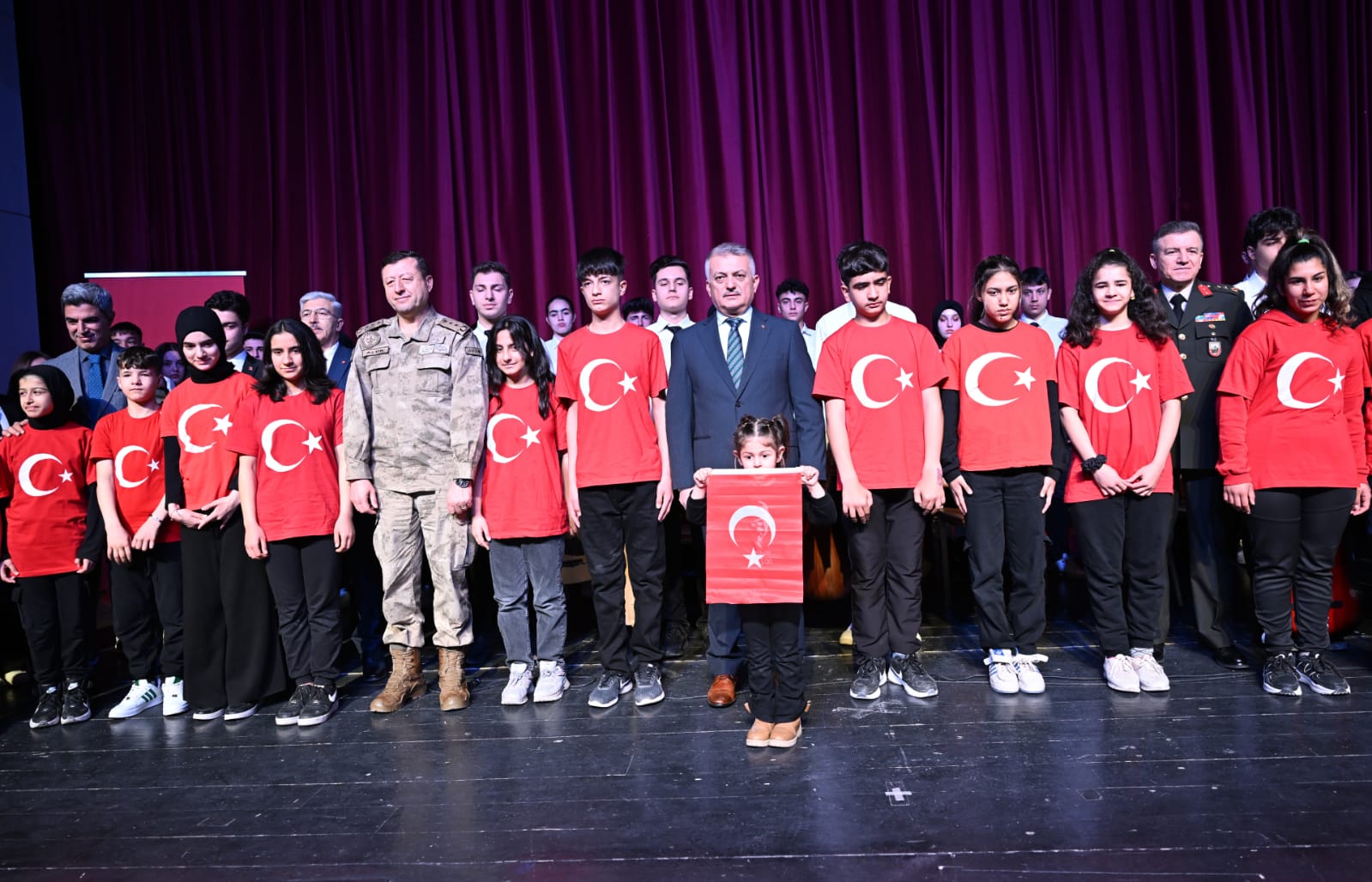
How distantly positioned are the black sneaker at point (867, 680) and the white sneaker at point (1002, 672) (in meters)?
0.36

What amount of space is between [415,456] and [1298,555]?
114 inches

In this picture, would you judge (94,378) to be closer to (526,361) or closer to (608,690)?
(526,361)

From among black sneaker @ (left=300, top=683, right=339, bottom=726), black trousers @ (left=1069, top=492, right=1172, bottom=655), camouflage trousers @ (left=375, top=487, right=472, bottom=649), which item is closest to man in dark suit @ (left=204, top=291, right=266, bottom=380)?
camouflage trousers @ (left=375, top=487, right=472, bottom=649)

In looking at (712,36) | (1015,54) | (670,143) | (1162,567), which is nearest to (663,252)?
(670,143)

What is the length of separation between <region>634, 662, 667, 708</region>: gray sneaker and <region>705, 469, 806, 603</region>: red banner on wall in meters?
0.61

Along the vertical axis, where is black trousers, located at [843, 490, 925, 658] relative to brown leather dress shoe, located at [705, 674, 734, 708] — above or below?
above

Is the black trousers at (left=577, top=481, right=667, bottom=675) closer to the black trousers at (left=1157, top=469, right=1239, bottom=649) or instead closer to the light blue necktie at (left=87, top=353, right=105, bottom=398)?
the black trousers at (left=1157, top=469, right=1239, bottom=649)

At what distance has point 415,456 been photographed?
2.94 metres

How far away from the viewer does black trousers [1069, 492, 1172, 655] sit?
2.79m

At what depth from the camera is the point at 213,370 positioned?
3006 millimetres

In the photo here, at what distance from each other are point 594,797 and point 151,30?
637cm

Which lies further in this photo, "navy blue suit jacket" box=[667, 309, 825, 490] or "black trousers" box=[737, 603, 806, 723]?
"navy blue suit jacket" box=[667, 309, 825, 490]

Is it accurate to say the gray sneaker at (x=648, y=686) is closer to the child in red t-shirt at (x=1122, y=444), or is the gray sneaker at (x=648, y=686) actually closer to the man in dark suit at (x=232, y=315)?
the child in red t-shirt at (x=1122, y=444)

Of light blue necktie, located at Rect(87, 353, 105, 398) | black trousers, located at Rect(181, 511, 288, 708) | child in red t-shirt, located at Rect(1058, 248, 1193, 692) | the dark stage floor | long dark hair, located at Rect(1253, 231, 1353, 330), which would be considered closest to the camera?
the dark stage floor
